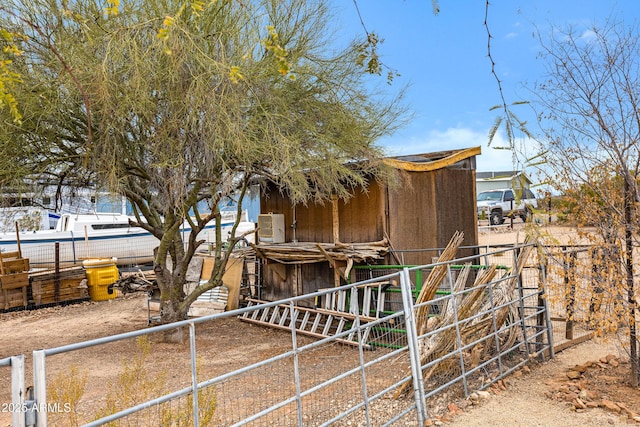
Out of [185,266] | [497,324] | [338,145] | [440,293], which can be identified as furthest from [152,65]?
[497,324]

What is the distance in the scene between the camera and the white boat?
17.8 m

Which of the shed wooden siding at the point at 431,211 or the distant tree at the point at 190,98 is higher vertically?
the distant tree at the point at 190,98

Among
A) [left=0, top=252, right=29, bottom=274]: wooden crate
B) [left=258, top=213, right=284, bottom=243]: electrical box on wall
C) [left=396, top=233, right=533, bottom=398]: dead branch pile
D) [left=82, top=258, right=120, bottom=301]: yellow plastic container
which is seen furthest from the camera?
[left=82, top=258, right=120, bottom=301]: yellow plastic container

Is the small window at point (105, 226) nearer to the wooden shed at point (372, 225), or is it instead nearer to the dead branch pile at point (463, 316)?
the wooden shed at point (372, 225)

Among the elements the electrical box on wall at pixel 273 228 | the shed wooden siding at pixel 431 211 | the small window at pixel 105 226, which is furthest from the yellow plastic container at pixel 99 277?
the shed wooden siding at pixel 431 211

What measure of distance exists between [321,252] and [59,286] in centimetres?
858

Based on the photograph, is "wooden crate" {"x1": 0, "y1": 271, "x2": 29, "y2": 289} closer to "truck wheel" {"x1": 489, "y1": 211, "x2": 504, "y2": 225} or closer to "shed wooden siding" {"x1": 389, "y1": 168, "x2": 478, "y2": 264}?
"shed wooden siding" {"x1": 389, "y1": 168, "x2": 478, "y2": 264}

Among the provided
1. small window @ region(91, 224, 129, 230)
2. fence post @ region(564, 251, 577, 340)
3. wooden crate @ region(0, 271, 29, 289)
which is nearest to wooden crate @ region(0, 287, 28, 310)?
wooden crate @ region(0, 271, 29, 289)

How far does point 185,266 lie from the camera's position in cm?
957

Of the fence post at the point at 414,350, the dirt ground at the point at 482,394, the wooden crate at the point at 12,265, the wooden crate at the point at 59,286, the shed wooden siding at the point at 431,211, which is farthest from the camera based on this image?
the wooden crate at the point at 59,286

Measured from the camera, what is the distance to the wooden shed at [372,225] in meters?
9.78

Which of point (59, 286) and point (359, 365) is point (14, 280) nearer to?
point (59, 286)

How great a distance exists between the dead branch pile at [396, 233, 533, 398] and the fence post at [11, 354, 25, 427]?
3896 millimetres

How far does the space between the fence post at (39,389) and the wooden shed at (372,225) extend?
696 centimetres
